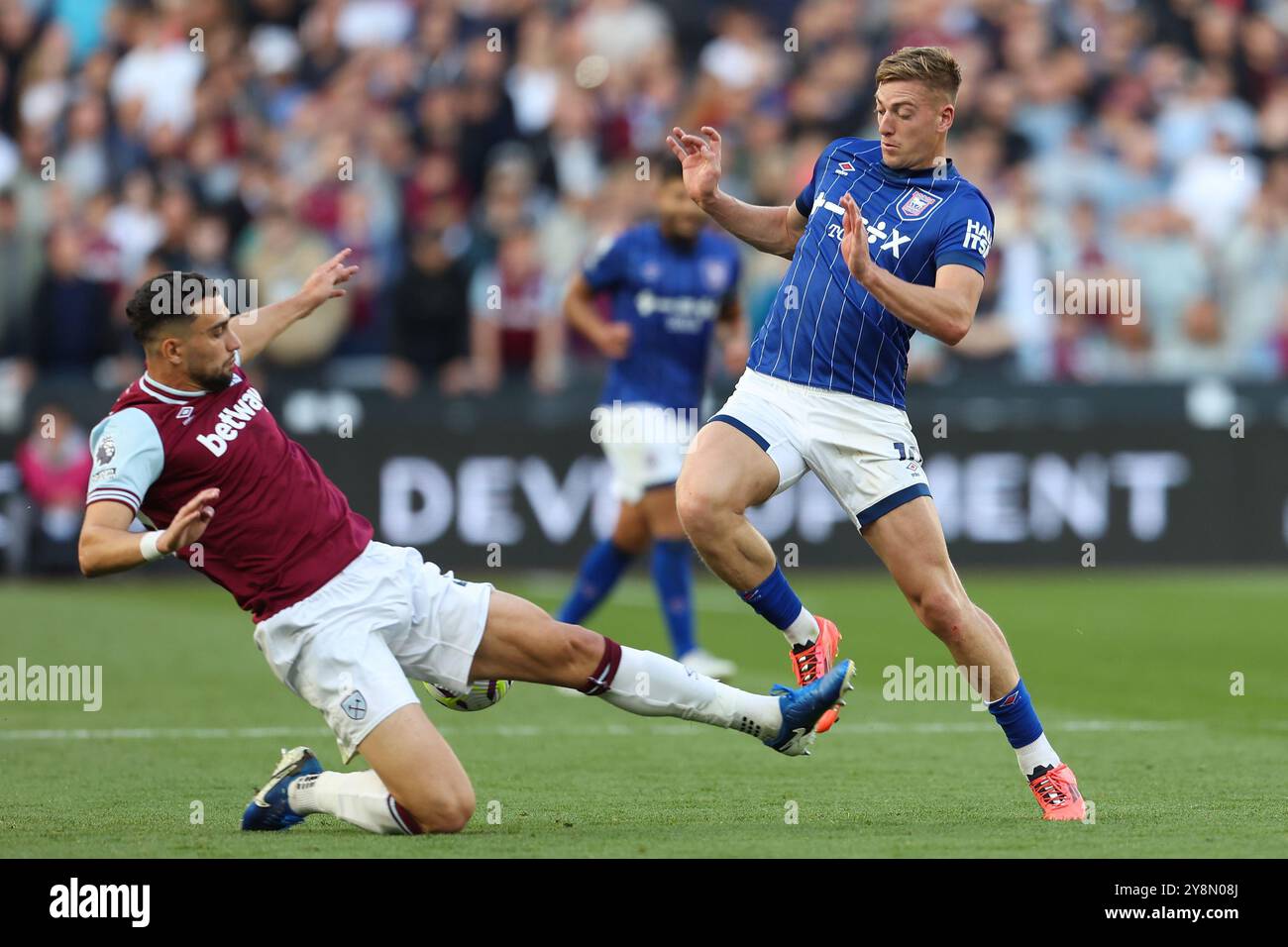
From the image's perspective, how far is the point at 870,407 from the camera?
738 cm

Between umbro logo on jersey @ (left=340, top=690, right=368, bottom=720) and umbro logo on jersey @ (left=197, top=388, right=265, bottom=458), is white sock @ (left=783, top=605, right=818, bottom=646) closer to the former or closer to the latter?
umbro logo on jersey @ (left=340, top=690, right=368, bottom=720)

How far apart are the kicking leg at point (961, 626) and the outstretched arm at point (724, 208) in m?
1.30

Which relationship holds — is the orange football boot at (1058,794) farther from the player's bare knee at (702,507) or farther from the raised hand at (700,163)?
the raised hand at (700,163)

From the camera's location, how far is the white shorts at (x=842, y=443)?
23.8 ft

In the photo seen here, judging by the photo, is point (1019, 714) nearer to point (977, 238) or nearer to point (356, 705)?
point (977, 238)

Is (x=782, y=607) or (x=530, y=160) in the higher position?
(x=530, y=160)

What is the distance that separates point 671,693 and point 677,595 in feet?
13.4

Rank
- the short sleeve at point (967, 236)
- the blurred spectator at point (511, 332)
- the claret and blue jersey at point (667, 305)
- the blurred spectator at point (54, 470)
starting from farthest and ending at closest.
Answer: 1. the blurred spectator at point (511, 332)
2. the blurred spectator at point (54, 470)
3. the claret and blue jersey at point (667, 305)
4. the short sleeve at point (967, 236)

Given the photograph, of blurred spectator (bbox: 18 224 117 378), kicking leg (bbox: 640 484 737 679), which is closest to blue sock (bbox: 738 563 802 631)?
kicking leg (bbox: 640 484 737 679)

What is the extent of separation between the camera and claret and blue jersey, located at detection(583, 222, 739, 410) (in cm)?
1159

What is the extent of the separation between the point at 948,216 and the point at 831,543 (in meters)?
10.1

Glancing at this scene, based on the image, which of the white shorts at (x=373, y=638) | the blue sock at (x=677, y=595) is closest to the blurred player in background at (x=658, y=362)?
the blue sock at (x=677, y=595)

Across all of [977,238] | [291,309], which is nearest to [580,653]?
[291,309]

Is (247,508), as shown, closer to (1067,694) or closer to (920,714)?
(920,714)
